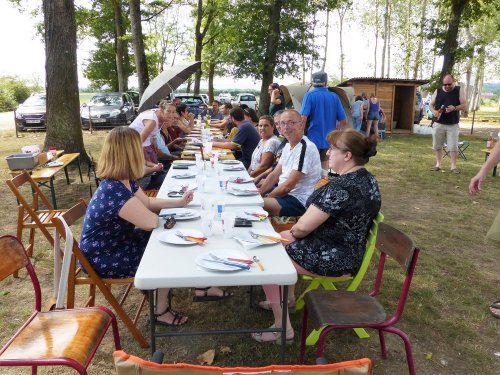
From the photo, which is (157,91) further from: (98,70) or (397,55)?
(397,55)

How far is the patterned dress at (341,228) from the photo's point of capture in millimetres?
2447

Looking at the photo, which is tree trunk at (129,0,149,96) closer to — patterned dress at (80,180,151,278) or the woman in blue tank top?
the woman in blue tank top

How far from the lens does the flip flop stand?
3.25 m

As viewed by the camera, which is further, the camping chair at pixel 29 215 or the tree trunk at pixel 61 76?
the tree trunk at pixel 61 76

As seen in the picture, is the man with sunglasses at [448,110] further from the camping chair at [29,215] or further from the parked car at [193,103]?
the parked car at [193,103]

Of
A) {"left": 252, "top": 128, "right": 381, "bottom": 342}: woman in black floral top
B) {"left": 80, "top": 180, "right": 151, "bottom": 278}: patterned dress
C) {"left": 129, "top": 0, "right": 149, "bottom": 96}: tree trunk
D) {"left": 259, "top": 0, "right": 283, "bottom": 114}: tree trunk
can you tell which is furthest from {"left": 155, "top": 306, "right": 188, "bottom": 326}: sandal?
{"left": 259, "top": 0, "right": 283, "bottom": 114}: tree trunk

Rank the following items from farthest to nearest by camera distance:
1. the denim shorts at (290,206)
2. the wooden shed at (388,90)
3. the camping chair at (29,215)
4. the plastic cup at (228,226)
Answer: the wooden shed at (388,90) → the denim shorts at (290,206) → the camping chair at (29,215) → the plastic cup at (228,226)

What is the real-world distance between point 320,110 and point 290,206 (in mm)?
2875

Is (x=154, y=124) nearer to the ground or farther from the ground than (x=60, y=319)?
farther from the ground

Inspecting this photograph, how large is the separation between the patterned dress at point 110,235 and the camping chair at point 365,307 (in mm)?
1232

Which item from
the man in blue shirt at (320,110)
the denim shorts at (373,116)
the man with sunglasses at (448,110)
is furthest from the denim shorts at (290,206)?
the denim shorts at (373,116)

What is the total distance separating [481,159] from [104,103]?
1320 centimetres

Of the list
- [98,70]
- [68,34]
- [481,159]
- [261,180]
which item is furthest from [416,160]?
[98,70]

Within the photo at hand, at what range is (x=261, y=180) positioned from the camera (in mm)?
4914
